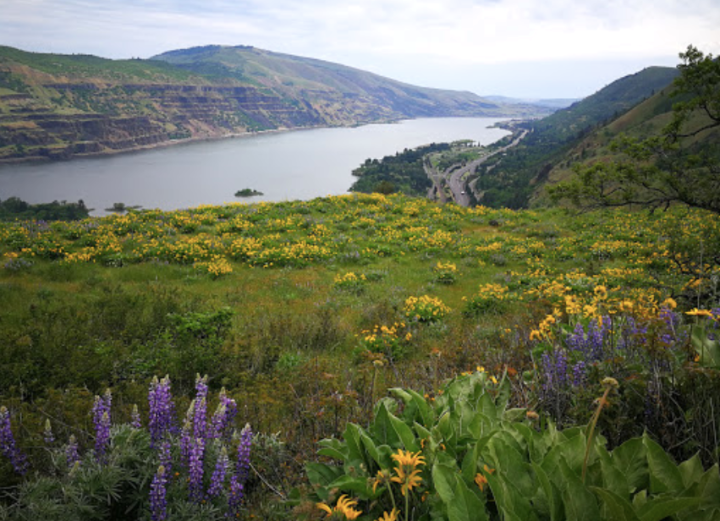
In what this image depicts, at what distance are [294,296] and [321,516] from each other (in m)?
8.33

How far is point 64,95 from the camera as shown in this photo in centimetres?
15325

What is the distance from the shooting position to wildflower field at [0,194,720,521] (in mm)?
1837

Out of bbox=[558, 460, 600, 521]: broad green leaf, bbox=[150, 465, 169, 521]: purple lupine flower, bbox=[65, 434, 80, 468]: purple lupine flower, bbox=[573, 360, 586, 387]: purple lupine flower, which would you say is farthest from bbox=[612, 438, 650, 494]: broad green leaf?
bbox=[65, 434, 80, 468]: purple lupine flower

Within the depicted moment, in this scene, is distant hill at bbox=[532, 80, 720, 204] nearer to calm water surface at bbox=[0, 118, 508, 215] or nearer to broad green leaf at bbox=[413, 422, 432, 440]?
calm water surface at bbox=[0, 118, 508, 215]

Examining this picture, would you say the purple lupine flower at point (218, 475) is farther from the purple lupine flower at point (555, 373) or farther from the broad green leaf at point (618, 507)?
the purple lupine flower at point (555, 373)

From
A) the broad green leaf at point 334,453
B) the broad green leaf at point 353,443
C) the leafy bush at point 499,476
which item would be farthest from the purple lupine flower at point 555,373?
the broad green leaf at point 334,453

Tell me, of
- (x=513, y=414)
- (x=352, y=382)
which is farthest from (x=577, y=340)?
(x=352, y=382)

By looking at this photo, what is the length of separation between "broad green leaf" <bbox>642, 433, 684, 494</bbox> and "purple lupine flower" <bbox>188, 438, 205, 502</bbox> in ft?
7.53

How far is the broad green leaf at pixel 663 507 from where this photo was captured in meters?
1.38

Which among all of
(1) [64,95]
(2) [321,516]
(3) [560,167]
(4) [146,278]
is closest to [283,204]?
(4) [146,278]

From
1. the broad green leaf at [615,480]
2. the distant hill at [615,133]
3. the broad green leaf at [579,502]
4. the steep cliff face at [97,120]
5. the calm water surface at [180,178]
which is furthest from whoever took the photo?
the steep cliff face at [97,120]

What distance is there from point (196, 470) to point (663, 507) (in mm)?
2267

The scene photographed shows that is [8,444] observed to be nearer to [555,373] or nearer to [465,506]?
[465,506]

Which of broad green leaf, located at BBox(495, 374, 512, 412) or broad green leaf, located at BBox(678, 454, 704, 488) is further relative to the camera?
broad green leaf, located at BBox(495, 374, 512, 412)
